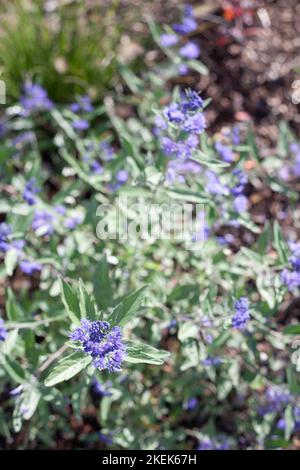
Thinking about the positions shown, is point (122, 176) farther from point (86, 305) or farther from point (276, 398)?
point (276, 398)

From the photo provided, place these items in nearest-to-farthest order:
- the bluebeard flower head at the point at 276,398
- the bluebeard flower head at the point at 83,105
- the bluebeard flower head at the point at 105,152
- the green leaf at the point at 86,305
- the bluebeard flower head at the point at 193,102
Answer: the green leaf at the point at 86,305
the bluebeard flower head at the point at 193,102
the bluebeard flower head at the point at 276,398
the bluebeard flower head at the point at 105,152
the bluebeard flower head at the point at 83,105

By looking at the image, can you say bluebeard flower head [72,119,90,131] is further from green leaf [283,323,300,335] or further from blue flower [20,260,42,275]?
green leaf [283,323,300,335]

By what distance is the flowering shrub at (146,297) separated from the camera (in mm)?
2848

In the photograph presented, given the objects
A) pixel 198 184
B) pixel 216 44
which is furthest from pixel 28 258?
pixel 216 44

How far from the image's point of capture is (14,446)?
3.62 metres

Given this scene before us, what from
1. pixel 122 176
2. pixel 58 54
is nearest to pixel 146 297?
pixel 122 176

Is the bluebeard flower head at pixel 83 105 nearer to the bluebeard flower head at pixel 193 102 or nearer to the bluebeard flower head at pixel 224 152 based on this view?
the bluebeard flower head at pixel 224 152

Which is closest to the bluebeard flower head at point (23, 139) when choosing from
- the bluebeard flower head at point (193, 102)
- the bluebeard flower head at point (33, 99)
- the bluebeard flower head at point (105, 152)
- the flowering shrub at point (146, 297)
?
the flowering shrub at point (146, 297)

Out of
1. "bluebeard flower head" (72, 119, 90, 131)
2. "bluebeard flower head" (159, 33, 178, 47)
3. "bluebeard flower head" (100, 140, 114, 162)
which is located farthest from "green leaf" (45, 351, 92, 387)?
"bluebeard flower head" (159, 33, 178, 47)

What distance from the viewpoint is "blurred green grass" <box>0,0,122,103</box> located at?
436cm

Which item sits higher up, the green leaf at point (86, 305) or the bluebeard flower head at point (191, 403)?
the green leaf at point (86, 305)

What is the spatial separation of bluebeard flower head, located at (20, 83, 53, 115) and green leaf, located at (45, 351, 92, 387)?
2.26 metres

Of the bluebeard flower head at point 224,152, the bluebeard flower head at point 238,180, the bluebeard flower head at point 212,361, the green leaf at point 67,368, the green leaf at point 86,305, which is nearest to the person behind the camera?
the green leaf at point 67,368

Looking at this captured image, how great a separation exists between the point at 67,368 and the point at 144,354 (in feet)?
0.96
